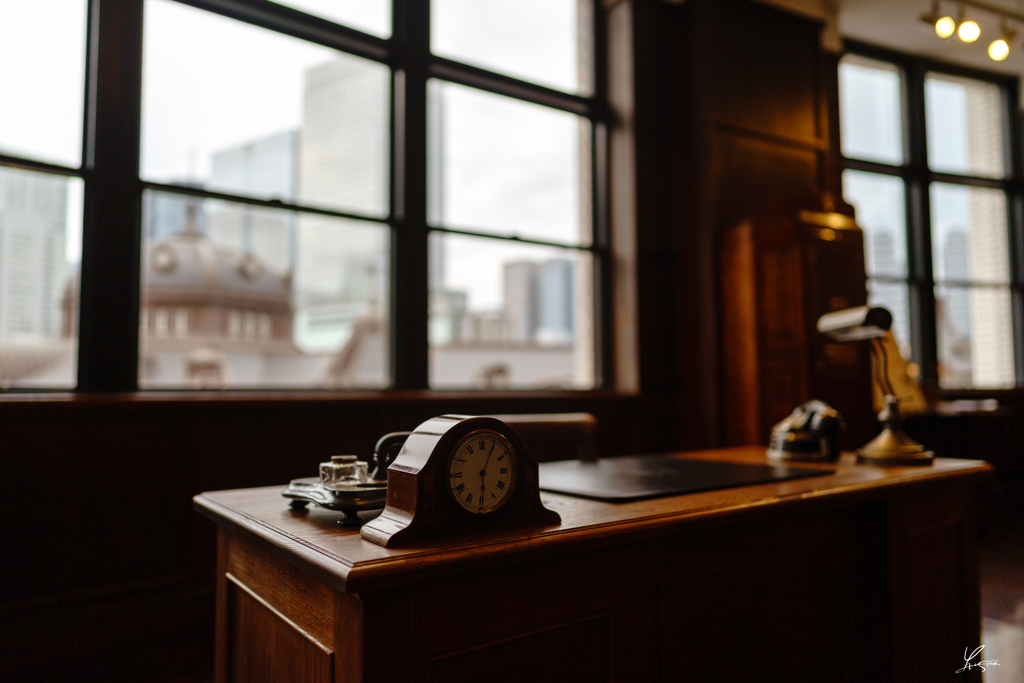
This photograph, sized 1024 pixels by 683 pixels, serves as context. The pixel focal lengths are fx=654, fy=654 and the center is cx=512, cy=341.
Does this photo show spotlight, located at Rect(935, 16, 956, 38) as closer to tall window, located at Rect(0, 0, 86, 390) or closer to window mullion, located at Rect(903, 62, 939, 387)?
Result: window mullion, located at Rect(903, 62, 939, 387)

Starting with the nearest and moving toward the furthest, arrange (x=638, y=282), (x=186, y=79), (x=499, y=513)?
(x=499, y=513) < (x=186, y=79) < (x=638, y=282)

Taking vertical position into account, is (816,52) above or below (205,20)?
above

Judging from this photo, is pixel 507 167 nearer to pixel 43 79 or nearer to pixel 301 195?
pixel 301 195

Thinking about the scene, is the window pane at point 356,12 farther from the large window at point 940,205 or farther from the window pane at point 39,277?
the large window at point 940,205

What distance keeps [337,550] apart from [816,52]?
219 inches

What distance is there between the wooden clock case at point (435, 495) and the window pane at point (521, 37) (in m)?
3.42

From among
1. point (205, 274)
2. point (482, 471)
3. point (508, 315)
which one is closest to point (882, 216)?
point (508, 315)

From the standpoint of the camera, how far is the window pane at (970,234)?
611cm

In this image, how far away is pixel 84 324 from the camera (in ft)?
9.21

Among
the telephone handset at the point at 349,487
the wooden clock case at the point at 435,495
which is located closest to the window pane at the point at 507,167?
the telephone handset at the point at 349,487

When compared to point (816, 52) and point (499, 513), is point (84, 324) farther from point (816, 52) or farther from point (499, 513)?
point (816, 52)

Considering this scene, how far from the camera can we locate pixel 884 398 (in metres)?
2.06

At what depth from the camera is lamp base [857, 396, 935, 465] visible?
6.39 ft

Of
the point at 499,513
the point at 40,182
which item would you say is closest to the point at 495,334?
the point at 40,182
